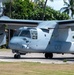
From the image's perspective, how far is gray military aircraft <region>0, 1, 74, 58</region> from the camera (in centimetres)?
2781

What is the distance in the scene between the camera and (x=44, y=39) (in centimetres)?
2855

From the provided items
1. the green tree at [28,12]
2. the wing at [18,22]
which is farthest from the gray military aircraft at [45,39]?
the green tree at [28,12]

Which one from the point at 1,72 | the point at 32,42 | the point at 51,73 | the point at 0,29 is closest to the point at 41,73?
the point at 51,73

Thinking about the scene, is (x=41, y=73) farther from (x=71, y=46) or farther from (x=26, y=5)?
(x=26, y=5)

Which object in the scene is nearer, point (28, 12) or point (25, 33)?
point (25, 33)

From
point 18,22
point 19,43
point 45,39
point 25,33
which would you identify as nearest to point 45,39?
point 45,39

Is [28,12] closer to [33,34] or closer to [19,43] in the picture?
[33,34]

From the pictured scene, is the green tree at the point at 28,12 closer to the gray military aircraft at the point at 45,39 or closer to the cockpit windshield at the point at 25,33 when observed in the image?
the gray military aircraft at the point at 45,39

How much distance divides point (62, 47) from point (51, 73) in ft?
39.0

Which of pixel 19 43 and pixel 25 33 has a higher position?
pixel 25 33

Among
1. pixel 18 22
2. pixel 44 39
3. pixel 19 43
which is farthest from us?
pixel 18 22

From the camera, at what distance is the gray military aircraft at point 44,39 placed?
27812 millimetres

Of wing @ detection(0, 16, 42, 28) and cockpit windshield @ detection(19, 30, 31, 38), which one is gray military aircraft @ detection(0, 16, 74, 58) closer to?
cockpit windshield @ detection(19, 30, 31, 38)

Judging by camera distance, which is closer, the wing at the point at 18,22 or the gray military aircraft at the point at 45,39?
the gray military aircraft at the point at 45,39
